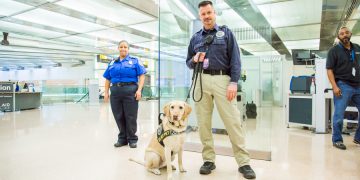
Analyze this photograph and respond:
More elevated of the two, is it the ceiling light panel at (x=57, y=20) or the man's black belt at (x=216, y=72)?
the ceiling light panel at (x=57, y=20)

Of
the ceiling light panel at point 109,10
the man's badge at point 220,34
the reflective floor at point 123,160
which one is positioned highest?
the ceiling light panel at point 109,10

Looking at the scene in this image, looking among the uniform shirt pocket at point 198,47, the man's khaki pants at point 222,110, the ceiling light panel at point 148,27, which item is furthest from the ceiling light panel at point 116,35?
the man's khaki pants at point 222,110

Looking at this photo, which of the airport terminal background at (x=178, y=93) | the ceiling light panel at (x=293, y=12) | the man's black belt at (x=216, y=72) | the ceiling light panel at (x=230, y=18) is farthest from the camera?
the ceiling light panel at (x=293, y=12)

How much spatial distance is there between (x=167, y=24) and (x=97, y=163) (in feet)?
7.53

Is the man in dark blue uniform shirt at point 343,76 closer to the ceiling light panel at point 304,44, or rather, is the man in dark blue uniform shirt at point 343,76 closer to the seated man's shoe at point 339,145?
the seated man's shoe at point 339,145

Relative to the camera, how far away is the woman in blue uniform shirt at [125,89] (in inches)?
126

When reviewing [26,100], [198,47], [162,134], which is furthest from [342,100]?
[26,100]

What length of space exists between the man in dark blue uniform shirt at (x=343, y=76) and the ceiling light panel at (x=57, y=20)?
244 inches

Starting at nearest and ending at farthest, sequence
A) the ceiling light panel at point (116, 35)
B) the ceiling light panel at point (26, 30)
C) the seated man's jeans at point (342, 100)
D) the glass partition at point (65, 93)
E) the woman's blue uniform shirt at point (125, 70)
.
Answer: the seated man's jeans at point (342, 100) → the woman's blue uniform shirt at point (125, 70) → the ceiling light panel at point (26, 30) → the ceiling light panel at point (116, 35) → the glass partition at point (65, 93)

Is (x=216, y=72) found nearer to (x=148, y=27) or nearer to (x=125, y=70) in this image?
(x=125, y=70)

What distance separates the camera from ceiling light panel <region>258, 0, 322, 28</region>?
19.0 ft

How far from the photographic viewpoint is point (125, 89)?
3193mm

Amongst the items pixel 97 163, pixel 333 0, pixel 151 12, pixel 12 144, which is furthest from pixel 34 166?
pixel 333 0

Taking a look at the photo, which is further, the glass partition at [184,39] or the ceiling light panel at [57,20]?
the ceiling light panel at [57,20]
